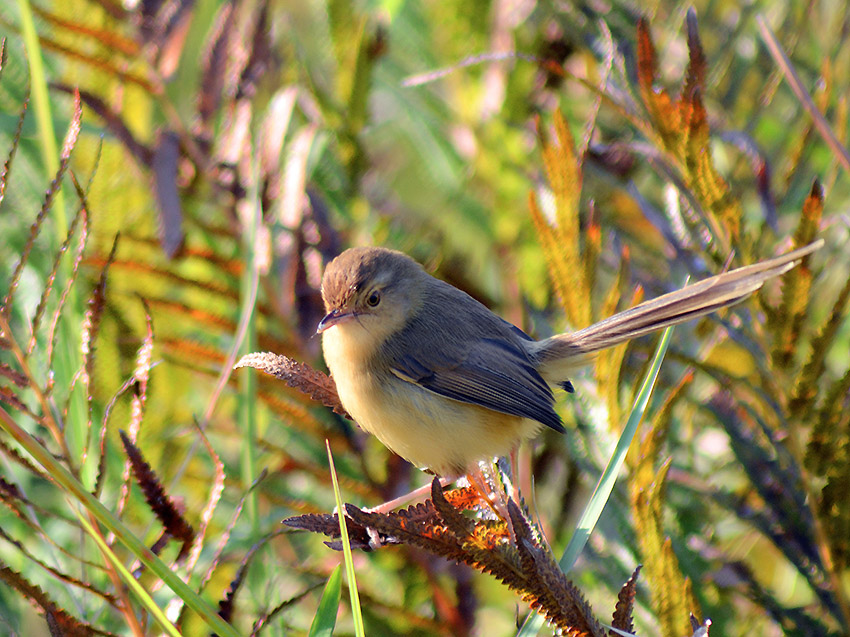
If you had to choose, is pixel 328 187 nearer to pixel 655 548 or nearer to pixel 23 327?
pixel 23 327

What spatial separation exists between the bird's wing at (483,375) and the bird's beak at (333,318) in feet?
0.68

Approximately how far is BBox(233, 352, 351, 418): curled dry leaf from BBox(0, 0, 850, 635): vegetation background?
0.65 ft

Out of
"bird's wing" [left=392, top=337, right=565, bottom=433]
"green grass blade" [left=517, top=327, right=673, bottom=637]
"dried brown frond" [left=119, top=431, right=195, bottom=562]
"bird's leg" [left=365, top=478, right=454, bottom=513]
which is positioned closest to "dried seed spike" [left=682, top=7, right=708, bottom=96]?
"green grass blade" [left=517, top=327, right=673, bottom=637]

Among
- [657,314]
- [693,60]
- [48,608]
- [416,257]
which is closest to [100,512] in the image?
[48,608]

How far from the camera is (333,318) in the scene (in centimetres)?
246

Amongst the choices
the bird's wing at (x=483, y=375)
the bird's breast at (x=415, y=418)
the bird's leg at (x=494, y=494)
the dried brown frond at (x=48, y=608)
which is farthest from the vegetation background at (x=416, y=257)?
the bird's leg at (x=494, y=494)

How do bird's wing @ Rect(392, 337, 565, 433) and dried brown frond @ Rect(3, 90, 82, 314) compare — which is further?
bird's wing @ Rect(392, 337, 565, 433)

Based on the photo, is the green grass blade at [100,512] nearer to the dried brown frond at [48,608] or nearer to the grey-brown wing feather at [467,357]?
the dried brown frond at [48,608]

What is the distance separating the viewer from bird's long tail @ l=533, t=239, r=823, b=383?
182cm

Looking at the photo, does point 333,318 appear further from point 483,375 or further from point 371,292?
point 483,375

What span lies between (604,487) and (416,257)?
1920mm

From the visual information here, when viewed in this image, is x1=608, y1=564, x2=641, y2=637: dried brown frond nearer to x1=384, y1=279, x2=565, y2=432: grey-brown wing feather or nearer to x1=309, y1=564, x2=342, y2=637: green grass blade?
x1=309, y1=564, x2=342, y2=637: green grass blade

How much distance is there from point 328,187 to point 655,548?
6.12 ft

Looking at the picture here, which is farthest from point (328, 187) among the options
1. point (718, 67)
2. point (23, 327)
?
point (718, 67)
